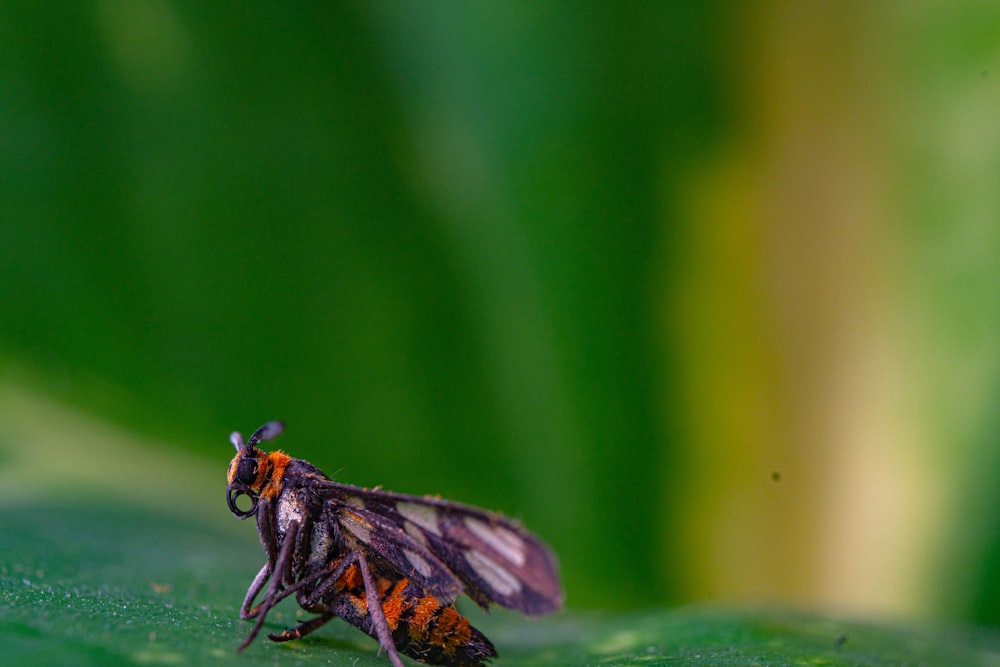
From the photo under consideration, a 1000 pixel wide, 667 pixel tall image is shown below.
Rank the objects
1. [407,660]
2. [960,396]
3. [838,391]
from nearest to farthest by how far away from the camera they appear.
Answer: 1. [407,660]
2. [960,396]
3. [838,391]

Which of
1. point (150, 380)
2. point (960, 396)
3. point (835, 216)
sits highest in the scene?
point (835, 216)

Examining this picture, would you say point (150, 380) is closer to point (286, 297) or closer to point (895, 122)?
point (286, 297)

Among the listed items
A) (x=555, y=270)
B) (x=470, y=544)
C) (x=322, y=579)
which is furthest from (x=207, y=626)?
(x=555, y=270)

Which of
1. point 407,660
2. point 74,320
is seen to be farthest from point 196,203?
point 407,660

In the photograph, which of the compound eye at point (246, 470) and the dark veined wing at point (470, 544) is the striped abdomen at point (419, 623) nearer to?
the dark veined wing at point (470, 544)

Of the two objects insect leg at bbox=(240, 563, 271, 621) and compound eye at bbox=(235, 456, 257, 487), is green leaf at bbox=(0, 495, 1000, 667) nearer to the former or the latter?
insect leg at bbox=(240, 563, 271, 621)

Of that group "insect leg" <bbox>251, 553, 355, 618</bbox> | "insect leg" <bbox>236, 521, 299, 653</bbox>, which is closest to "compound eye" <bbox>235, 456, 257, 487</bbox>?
"insect leg" <bbox>236, 521, 299, 653</bbox>

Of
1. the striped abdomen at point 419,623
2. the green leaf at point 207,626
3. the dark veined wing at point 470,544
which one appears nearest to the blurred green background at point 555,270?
the green leaf at point 207,626
